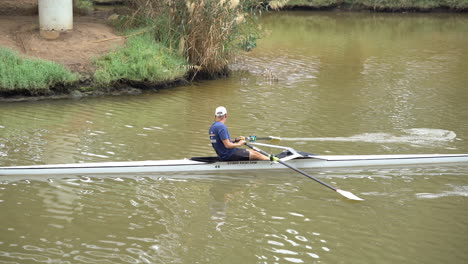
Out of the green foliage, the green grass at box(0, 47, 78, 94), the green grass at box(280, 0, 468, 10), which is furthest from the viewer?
the green grass at box(280, 0, 468, 10)

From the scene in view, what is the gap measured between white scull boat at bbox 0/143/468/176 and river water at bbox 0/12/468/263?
5.4 inches

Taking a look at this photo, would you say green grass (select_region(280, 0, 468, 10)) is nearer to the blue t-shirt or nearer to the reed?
the reed

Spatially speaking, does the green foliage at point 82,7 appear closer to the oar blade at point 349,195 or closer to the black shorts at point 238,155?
the black shorts at point 238,155

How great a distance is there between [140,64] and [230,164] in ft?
19.8

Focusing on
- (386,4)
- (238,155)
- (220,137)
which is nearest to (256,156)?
(238,155)

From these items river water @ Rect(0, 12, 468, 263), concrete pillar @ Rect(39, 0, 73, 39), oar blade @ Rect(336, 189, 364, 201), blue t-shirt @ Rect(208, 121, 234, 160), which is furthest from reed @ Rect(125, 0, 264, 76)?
oar blade @ Rect(336, 189, 364, 201)

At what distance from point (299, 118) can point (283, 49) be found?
9.83 m

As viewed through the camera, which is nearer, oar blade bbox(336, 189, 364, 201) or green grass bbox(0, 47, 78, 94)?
oar blade bbox(336, 189, 364, 201)

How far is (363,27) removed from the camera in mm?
29406

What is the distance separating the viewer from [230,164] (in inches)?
376

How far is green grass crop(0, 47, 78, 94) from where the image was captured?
13.4 m

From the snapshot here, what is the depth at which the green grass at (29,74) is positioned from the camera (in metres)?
13.4

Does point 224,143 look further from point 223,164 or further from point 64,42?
point 64,42

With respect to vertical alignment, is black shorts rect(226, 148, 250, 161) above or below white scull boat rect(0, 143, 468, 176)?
above
